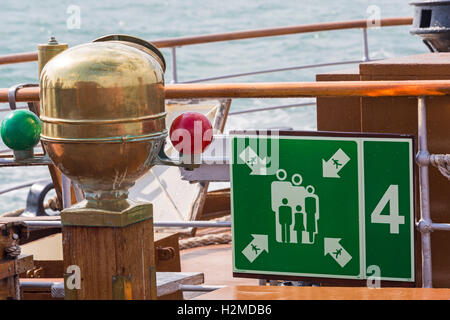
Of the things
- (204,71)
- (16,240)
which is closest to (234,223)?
(16,240)

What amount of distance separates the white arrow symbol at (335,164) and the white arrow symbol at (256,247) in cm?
32

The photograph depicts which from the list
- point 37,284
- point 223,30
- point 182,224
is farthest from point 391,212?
point 223,30

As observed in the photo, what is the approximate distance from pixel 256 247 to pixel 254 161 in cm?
30

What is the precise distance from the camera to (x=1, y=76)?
2541 centimetres

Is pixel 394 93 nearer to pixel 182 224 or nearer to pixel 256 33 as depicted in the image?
pixel 182 224

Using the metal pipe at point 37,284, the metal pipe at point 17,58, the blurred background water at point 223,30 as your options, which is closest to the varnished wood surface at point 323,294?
the metal pipe at point 37,284

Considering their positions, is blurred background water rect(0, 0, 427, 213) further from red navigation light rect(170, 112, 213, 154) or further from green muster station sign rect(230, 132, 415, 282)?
red navigation light rect(170, 112, 213, 154)

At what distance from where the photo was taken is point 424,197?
3.03 m

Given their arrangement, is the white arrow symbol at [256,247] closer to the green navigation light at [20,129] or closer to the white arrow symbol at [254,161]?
the white arrow symbol at [254,161]

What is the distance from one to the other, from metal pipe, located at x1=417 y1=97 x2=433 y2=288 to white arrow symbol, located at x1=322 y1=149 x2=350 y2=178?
0.25 metres

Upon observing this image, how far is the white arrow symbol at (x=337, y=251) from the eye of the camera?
299 cm

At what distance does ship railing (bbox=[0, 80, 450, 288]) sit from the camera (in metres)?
2.92
